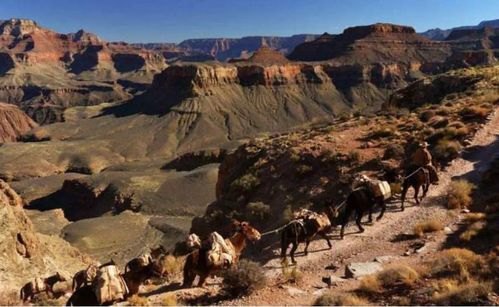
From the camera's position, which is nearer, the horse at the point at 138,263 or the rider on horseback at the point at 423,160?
the horse at the point at 138,263

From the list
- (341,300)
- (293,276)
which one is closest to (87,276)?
(293,276)

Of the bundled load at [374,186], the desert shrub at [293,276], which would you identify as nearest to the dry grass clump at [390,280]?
the desert shrub at [293,276]

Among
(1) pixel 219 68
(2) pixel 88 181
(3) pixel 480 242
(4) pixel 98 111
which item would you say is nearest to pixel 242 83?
(1) pixel 219 68

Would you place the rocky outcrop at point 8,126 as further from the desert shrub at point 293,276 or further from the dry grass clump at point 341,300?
the dry grass clump at point 341,300

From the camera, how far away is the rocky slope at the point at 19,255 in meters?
22.8

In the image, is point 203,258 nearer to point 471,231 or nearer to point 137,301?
point 137,301

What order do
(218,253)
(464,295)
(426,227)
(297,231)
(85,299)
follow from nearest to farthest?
(464,295) → (85,299) → (218,253) → (297,231) → (426,227)

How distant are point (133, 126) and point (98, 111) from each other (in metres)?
46.4

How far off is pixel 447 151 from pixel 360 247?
9366 mm

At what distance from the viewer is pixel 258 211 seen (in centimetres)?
2248

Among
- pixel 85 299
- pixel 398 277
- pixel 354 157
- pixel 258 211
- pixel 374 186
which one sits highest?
pixel 354 157

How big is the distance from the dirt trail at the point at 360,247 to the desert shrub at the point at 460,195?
0.39m

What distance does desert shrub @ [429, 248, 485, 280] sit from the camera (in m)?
12.5

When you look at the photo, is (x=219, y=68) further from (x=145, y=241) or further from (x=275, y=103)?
(x=145, y=241)
